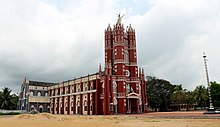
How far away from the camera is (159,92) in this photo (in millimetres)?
82688

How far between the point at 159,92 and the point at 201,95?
559 inches

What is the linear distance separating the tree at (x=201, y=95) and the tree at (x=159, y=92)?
9459 millimetres

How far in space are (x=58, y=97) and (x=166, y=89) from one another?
129 feet

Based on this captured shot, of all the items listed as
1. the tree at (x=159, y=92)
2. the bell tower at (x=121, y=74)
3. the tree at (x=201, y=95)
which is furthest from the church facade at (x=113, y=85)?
the tree at (x=201, y=95)

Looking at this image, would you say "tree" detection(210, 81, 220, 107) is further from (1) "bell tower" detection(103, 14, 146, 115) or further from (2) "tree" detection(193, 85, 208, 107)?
(1) "bell tower" detection(103, 14, 146, 115)

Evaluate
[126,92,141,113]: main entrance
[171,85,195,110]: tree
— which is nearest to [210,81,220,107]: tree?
[171,85,195,110]: tree

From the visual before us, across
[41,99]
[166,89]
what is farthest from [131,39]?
[41,99]

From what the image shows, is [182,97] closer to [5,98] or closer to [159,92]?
[159,92]

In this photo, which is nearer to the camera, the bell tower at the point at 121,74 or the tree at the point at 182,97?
the bell tower at the point at 121,74

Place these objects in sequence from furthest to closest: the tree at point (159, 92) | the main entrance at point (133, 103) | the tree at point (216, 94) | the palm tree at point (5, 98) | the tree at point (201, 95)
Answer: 1. the tree at point (159, 92)
2. the tree at point (201, 95)
3. the tree at point (216, 94)
4. the palm tree at point (5, 98)
5. the main entrance at point (133, 103)

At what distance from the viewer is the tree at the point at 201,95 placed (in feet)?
252

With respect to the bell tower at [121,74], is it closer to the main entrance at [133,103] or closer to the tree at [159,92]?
the main entrance at [133,103]

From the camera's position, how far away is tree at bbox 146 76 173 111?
81375mm

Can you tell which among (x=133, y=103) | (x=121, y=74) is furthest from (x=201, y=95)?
(x=121, y=74)
